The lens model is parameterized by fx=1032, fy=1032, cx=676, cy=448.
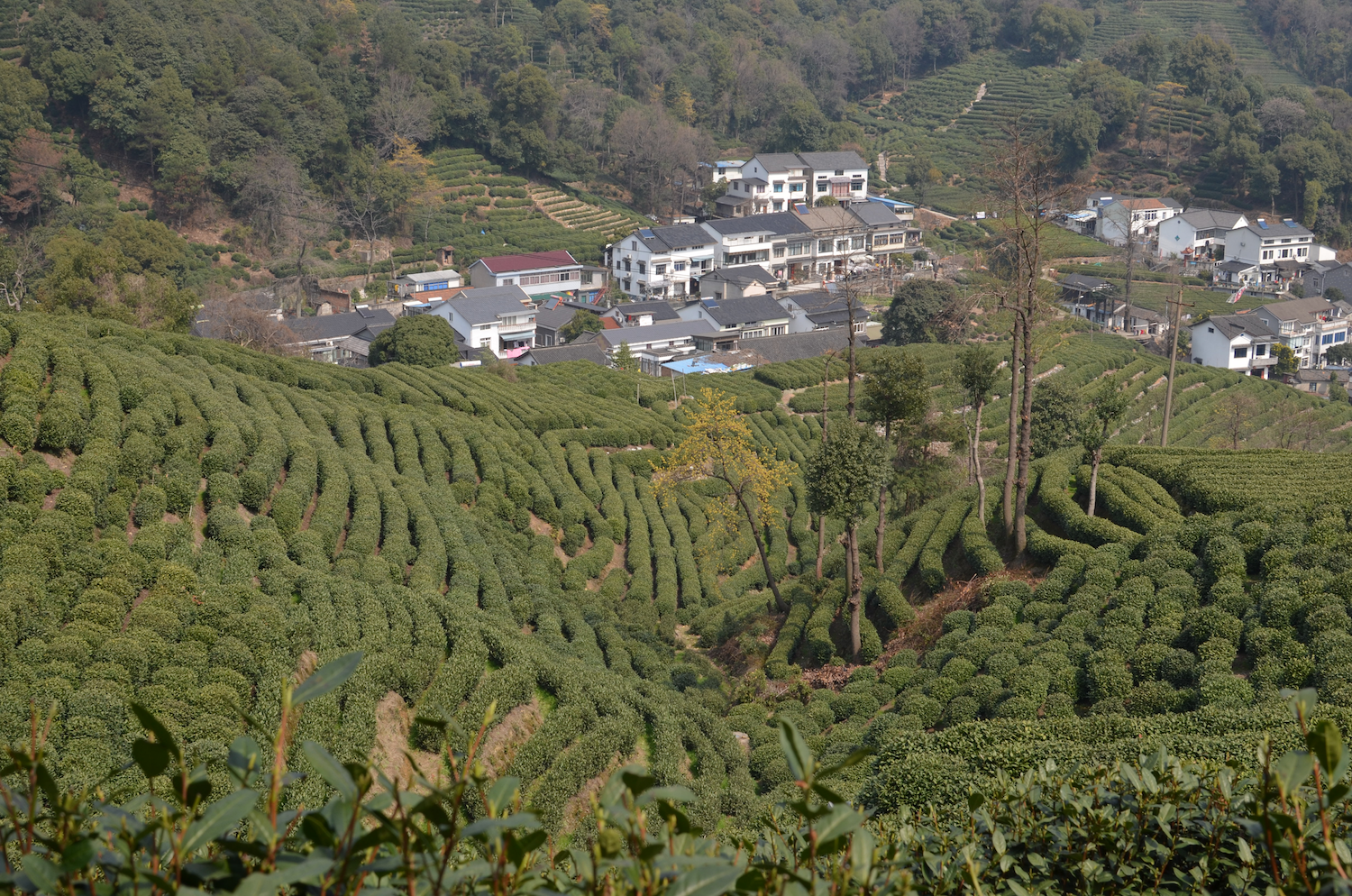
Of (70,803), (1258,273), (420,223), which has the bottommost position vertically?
(1258,273)

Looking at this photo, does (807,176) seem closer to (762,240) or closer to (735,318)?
(762,240)

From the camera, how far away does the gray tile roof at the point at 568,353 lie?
45031 mm

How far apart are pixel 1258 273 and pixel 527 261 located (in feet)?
138

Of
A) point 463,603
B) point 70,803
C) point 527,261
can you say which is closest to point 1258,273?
point 527,261

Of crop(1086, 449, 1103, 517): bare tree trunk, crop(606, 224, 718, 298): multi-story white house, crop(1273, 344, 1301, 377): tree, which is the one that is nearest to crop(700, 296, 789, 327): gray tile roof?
crop(606, 224, 718, 298): multi-story white house

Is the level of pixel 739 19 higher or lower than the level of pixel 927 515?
higher

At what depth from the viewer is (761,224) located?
2429 inches

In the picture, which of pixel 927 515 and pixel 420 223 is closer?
pixel 927 515

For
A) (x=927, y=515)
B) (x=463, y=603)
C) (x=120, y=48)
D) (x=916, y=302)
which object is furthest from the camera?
(x=120, y=48)

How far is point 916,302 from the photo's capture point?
4597cm

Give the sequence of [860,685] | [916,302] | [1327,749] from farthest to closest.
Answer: [916,302], [860,685], [1327,749]

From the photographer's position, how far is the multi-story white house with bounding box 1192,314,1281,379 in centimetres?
4662

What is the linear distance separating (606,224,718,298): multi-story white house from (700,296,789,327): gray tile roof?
4.96 metres

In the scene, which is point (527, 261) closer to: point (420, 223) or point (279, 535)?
point (420, 223)
